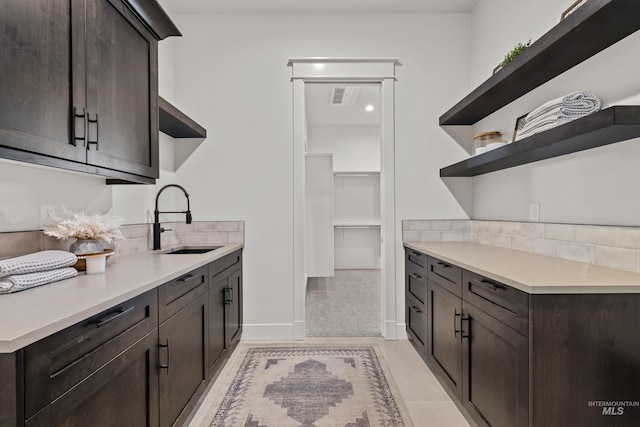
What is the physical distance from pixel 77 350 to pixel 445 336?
6.34ft

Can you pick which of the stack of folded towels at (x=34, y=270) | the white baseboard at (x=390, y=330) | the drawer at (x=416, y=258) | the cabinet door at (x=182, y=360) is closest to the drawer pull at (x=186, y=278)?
the cabinet door at (x=182, y=360)

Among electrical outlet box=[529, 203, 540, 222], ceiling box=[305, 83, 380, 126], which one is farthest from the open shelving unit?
ceiling box=[305, 83, 380, 126]

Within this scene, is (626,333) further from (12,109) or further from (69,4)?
(69,4)

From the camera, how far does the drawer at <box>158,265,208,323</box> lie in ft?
5.05

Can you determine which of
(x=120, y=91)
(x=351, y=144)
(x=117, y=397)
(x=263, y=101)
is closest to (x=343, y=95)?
(x=351, y=144)

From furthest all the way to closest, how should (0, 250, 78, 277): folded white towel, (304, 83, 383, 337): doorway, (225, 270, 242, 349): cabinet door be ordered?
1. (304, 83, 383, 337): doorway
2. (225, 270, 242, 349): cabinet door
3. (0, 250, 78, 277): folded white towel

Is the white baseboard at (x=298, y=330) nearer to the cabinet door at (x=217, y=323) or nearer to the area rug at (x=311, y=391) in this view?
the area rug at (x=311, y=391)

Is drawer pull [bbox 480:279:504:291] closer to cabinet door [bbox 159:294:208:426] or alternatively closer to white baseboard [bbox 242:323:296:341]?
cabinet door [bbox 159:294:208:426]

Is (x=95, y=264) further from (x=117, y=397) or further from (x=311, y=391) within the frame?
(x=311, y=391)

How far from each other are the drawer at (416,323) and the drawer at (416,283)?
2.5 inches

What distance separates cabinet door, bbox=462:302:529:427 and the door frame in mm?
1302

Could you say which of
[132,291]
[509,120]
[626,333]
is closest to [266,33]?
[509,120]

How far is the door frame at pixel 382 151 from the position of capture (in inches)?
122

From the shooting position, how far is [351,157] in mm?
6602
